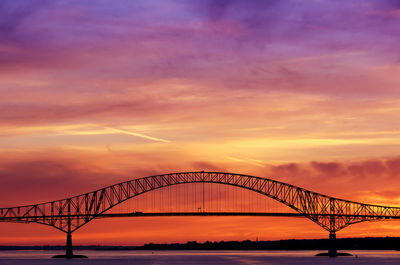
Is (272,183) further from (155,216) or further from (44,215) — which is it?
(44,215)

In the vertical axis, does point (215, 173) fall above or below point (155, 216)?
above

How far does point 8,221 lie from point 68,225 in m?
15.3

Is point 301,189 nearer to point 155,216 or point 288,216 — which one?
point 288,216

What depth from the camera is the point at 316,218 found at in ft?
391

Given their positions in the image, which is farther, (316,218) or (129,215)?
(316,218)

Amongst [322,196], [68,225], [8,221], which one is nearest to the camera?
[68,225]

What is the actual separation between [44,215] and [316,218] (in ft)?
155

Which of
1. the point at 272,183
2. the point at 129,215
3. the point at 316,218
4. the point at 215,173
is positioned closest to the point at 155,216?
the point at 129,215

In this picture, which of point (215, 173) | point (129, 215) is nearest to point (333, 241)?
point (215, 173)

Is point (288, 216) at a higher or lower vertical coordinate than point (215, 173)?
lower

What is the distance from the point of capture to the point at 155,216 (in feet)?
368

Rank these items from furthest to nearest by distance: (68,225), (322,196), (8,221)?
1. (322,196)
2. (8,221)
3. (68,225)

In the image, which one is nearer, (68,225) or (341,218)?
(68,225)

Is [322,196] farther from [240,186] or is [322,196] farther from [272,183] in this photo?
[240,186]
